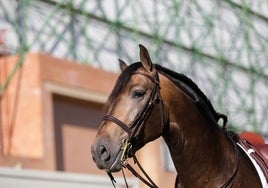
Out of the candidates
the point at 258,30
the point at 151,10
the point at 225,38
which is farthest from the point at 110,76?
the point at 258,30

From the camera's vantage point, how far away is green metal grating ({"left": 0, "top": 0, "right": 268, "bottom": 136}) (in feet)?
33.3

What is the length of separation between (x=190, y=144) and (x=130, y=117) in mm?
404

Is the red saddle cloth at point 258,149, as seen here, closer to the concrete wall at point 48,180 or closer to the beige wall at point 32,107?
the concrete wall at point 48,180

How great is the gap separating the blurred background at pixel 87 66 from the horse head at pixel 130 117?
414cm

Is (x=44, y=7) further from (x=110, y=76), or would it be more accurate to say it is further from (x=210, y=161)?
(x=210, y=161)

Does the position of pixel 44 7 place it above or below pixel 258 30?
below

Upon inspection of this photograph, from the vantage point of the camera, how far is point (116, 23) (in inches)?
465

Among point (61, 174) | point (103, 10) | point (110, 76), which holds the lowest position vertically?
point (61, 174)

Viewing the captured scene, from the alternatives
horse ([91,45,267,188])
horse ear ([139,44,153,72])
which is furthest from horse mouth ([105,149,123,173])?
horse ear ([139,44,153,72])

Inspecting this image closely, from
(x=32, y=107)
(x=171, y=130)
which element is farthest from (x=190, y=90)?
(x=32, y=107)

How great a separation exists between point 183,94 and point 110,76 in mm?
6000

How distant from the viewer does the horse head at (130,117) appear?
376 centimetres

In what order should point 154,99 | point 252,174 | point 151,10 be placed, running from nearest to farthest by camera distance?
point 154,99, point 252,174, point 151,10

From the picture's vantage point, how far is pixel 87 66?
9.64 meters
